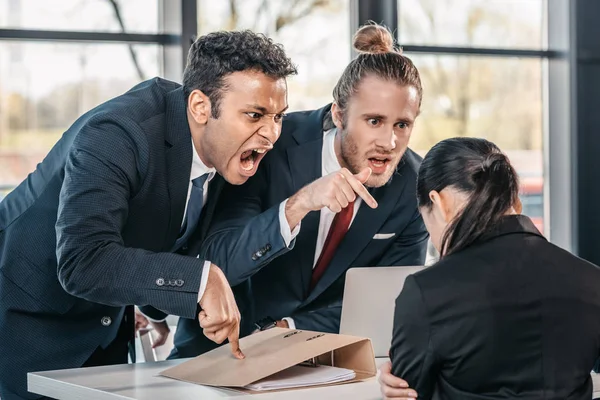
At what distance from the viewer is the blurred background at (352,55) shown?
13.1 feet

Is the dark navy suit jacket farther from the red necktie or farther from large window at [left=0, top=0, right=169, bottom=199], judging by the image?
large window at [left=0, top=0, right=169, bottom=199]

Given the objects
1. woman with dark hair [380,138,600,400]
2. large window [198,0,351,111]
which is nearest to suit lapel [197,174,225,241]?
woman with dark hair [380,138,600,400]

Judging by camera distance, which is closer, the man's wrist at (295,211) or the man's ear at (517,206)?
the man's ear at (517,206)

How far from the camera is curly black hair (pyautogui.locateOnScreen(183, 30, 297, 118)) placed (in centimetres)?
209

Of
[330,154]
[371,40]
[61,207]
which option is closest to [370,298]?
[330,154]

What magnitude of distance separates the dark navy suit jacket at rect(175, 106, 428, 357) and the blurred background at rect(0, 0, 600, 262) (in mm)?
1727

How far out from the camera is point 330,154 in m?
2.57

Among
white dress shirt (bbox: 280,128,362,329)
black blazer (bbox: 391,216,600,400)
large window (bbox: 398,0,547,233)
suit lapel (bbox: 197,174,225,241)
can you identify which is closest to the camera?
black blazer (bbox: 391,216,600,400)

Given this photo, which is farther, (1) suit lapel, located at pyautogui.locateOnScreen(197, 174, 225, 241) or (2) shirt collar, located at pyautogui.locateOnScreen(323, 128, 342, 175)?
(2) shirt collar, located at pyautogui.locateOnScreen(323, 128, 342, 175)

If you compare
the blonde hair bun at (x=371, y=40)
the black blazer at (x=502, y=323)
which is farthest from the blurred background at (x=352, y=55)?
the black blazer at (x=502, y=323)

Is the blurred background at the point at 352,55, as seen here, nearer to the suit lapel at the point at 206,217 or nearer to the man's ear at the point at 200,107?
the suit lapel at the point at 206,217

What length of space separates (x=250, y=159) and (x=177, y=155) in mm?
194

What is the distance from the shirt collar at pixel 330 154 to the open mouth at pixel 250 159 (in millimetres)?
391

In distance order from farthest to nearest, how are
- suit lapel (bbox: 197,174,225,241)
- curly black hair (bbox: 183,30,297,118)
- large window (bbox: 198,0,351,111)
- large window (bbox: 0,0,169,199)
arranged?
large window (bbox: 198,0,351,111) → large window (bbox: 0,0,169,199) → suit lapel (bbox: 197,174,225,241) → curly black hair (bbox: 183,30,297,118)
